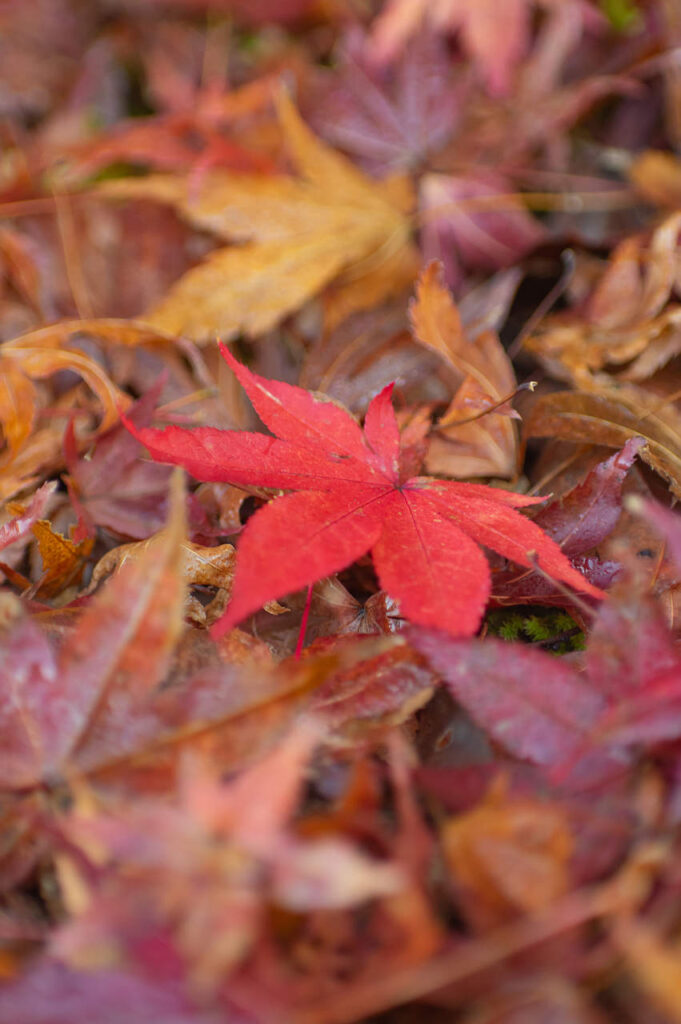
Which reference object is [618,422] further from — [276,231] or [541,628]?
[276,231]

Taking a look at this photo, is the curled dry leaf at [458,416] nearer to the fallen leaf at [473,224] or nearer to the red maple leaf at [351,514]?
the red maple leaf at [351,514]

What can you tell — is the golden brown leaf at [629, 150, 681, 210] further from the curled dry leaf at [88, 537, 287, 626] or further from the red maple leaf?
the curled dry leaf at [88, 537, 287, 626]

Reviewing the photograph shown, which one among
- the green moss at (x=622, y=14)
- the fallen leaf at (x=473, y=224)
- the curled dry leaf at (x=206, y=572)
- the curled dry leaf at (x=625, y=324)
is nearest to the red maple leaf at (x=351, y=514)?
the curled dry leaf at (x=206, y=572)

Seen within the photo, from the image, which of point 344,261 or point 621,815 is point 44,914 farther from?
point 344,261

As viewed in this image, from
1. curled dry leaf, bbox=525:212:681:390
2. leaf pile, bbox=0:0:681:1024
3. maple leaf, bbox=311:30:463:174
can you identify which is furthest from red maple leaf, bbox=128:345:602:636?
maple leaf, bbox=311:30:463:174

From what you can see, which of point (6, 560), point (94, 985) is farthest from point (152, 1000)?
point (6, 560)

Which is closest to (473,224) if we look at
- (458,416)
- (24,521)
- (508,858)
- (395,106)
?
(395,106)
